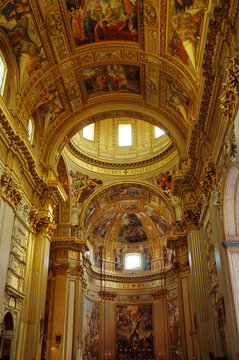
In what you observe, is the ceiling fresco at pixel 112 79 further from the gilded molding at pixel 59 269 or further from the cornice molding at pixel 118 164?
the gilded molding at pixel 59 269

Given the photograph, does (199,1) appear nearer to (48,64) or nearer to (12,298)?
(48,64)

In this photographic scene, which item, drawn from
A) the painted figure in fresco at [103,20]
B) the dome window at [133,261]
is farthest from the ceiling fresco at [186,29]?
the dome window at [133,261]

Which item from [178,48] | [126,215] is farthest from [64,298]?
[178,48]

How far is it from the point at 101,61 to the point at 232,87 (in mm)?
9574

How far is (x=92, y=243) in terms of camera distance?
34969mm

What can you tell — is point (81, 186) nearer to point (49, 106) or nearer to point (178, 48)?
point (49, 106)

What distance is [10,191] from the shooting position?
43.9ft

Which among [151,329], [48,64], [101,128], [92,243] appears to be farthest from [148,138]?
[151,329]

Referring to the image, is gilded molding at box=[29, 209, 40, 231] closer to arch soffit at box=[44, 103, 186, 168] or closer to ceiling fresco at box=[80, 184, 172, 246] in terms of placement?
arch soffit at box=[44, 103, 186, 168]

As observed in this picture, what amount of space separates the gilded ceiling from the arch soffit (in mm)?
53

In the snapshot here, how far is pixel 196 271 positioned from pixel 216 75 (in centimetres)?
872

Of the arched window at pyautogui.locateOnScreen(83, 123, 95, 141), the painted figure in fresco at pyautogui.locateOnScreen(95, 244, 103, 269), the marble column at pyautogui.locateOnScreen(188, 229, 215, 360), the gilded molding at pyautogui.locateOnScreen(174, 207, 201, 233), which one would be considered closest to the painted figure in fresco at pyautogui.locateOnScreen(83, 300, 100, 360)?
the painted figure in fresco at pyautogui.locateOnScreen(95, 244, 103, 269)

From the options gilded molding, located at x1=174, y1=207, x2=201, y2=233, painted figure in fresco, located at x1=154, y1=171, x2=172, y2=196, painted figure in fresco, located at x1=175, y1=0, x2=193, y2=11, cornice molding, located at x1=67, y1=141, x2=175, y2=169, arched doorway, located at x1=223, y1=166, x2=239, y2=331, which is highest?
cornice molding, located at x1=67, y1=141, x2=175, y2=169

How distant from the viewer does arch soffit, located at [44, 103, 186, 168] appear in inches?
728
